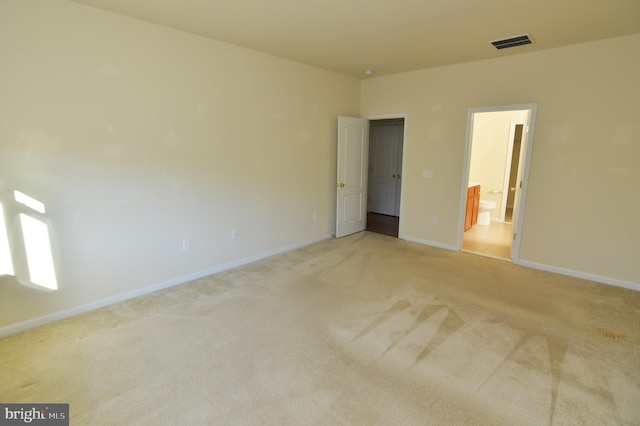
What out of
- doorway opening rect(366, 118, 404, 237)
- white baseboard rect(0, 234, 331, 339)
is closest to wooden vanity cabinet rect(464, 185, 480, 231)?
doorway opening rect(366, 118, 404, 237)

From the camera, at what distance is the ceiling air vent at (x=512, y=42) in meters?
3.46

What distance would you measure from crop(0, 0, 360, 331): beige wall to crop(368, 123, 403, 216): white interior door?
10.1 ft

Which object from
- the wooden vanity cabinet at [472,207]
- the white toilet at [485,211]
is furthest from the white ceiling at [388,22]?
the white toilet at [485,211]

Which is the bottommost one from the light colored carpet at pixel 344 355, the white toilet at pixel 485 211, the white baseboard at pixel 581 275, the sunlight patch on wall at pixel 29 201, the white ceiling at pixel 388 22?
the light colored carpet at pixel 344 355

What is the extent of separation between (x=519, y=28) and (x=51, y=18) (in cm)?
422

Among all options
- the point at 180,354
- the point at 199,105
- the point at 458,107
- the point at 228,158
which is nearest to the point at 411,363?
the point at 180,354

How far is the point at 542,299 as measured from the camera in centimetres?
338

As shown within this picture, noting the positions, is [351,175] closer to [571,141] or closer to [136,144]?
[571,141]

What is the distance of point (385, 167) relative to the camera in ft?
24.7

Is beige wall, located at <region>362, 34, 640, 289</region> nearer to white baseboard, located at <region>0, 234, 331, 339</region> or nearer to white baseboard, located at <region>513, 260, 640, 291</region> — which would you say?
white baseboard, located at <region>513, 260, 640, 291</region>

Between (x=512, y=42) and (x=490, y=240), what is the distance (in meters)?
3.18

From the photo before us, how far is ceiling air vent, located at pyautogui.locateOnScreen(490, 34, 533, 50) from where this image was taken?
346 cm

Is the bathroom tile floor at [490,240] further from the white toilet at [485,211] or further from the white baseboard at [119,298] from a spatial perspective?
the white baseboard at [119,298]

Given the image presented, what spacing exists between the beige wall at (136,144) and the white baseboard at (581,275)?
11.3 feet
